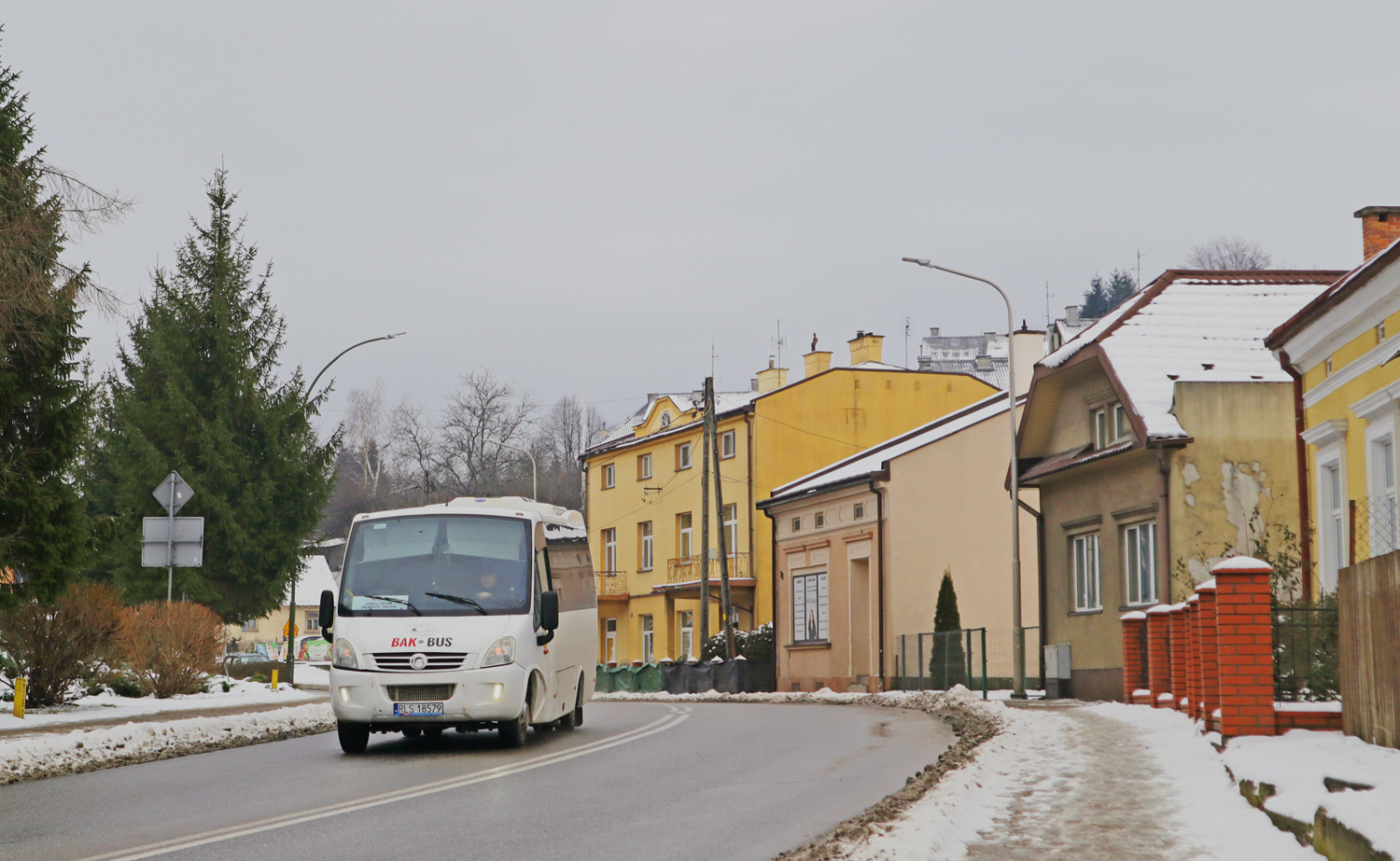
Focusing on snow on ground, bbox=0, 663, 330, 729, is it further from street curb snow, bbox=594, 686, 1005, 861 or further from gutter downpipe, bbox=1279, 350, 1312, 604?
A: gutter downpipe, bbox=1279, 350, 1312, 604

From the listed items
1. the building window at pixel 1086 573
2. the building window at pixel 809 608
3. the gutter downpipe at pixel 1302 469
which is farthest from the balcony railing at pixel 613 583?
the gutter downpipe at pixel 1302 469

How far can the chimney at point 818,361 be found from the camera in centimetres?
5975

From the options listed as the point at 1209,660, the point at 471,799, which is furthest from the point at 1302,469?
the point at 471,799

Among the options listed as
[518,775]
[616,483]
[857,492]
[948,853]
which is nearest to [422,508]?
[518,775]

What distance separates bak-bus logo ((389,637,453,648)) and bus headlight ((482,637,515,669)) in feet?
1.33

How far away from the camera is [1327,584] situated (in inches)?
829

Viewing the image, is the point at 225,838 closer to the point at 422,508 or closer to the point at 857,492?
the point at 422,508

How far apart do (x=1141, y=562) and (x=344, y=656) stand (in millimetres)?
17423

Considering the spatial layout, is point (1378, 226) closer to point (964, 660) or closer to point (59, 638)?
point (964, 660)

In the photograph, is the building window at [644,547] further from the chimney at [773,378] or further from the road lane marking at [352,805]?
the road lane marking at [352,805]

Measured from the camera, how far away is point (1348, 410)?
1984cm

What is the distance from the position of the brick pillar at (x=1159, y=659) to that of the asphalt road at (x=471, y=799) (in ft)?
10.6

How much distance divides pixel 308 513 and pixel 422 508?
22470 millimetres

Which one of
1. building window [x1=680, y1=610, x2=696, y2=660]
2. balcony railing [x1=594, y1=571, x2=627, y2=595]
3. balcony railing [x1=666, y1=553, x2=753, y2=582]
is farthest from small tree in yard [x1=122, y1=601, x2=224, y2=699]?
balcony railing [x1=594, y1=571, x2=627, y2=595]
